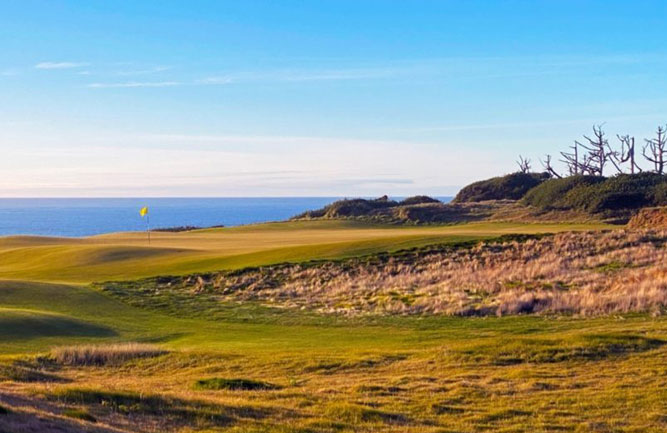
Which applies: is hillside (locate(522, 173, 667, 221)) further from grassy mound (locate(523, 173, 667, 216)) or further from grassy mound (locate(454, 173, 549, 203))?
grassy mound (locate(454, 173, 549, 203))

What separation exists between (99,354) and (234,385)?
7.06m

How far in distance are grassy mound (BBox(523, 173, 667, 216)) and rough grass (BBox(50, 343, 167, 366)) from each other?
6348 cm

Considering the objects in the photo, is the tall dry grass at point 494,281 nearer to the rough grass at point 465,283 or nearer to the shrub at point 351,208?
the rough grass at point 465,283

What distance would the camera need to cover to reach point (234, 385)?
54.0 ft

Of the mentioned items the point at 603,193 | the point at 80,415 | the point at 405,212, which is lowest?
the point at 80,415

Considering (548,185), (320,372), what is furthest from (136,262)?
(548,185)

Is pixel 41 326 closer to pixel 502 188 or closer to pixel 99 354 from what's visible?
pixel 99 354

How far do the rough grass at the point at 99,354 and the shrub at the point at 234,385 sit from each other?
561cm

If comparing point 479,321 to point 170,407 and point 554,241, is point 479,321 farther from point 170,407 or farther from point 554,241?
point 554,241

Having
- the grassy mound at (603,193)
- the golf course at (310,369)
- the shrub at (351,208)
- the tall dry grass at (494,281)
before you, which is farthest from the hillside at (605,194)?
the golf course at (310,369)

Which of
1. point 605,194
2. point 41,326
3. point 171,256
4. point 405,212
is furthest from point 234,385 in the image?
point 405,212

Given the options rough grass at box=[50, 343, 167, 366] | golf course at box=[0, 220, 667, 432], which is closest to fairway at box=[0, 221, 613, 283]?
golf course at box=[0, 220, 667, 432]

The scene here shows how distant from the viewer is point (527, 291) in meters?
31.0

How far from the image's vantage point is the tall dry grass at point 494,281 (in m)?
28.3
